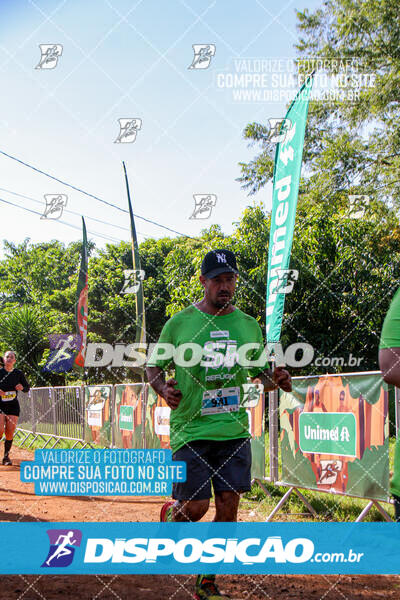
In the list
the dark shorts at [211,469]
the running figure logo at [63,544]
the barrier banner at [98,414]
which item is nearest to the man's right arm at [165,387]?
the dark shorts at [211,469]

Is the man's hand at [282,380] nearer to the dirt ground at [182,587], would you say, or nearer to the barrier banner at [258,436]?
the dirt ground at [182,587]

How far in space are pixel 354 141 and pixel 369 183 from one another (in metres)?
1.44

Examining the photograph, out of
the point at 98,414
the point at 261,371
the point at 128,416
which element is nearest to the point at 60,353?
the point at 98,414

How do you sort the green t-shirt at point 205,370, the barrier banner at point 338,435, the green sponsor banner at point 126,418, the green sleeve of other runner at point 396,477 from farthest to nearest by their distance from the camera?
the green sponsor banner at point 126,418, the barrier banner at point 338,435, the green t-shirt at point 205,370, the green sleeve of other runner at point 396,477

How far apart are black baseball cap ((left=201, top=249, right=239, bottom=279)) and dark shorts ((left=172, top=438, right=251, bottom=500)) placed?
1049 mm

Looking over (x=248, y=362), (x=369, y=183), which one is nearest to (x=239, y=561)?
(x=248, y=362)

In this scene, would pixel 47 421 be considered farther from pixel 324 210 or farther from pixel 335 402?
pixel 335 402

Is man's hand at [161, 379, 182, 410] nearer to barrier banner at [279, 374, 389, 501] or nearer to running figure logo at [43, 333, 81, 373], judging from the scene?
barrier banner at [279, 374, 389, 501]

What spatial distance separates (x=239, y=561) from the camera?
10.5 feet

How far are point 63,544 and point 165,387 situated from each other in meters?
1.05

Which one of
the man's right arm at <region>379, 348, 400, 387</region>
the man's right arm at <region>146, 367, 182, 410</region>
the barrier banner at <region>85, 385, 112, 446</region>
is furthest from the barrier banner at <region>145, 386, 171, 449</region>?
the man's right arm at <region>379, 348, 400, 387</region>

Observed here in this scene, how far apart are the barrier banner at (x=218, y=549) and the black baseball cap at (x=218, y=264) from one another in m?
1.50

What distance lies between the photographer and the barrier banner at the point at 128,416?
1092 cm

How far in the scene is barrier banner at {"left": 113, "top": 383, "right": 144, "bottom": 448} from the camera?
430 inches
